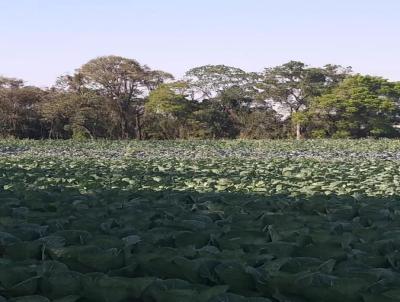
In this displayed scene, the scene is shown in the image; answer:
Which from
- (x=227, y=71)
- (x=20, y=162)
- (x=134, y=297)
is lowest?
(x=20, y=162)

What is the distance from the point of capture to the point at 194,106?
42344 millimetres

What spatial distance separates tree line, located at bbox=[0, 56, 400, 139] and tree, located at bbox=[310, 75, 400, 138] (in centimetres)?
7

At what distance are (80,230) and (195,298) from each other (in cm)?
153

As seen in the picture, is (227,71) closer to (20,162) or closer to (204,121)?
(204,121)

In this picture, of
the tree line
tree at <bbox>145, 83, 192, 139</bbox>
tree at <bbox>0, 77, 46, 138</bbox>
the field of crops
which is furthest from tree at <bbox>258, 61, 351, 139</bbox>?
the field of crops

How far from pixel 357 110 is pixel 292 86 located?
562 cm

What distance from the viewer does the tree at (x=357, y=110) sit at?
41094 mm

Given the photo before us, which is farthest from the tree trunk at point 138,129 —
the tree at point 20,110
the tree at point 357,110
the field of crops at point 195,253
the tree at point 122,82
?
the field of crops at point 195,253

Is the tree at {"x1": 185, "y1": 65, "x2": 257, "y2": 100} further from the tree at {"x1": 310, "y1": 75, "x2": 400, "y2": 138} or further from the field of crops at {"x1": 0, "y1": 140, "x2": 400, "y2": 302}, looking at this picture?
the field of crops at {"x1": 0, "y1": 140, "x2": 400, "y2": 302}

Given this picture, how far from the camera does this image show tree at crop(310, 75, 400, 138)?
4109cm

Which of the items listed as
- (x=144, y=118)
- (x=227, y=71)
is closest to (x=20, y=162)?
(x=144, y=118)

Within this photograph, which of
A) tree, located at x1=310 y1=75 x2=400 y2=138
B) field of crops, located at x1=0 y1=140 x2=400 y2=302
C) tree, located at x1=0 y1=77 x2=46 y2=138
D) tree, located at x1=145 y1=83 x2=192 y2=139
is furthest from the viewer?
tree, located at x1=310 y1=75 x2=400 y2=138

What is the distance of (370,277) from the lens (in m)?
2.45

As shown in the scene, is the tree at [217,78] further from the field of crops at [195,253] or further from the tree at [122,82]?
the field of crops at [195,253]
